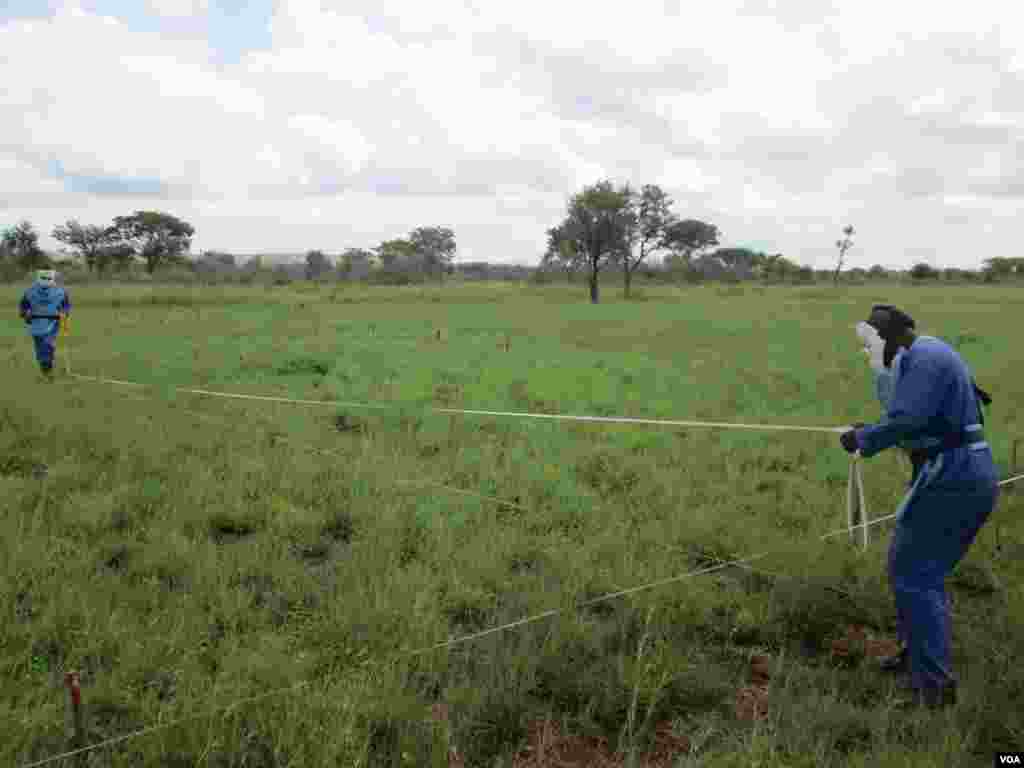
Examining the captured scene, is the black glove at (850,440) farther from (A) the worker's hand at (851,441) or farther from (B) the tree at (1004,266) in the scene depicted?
(B) the tree at (1004,266)

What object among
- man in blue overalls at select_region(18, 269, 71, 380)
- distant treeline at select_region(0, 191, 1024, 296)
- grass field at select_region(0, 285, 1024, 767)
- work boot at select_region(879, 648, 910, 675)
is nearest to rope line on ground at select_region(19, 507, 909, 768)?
Answer: grass field at select_region(0, 285, 1024, 767)

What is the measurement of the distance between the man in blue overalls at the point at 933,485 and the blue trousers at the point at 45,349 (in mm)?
11131

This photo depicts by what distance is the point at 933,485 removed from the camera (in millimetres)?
3441

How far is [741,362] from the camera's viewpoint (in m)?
14.7

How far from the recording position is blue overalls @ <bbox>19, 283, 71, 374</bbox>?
10.4 m

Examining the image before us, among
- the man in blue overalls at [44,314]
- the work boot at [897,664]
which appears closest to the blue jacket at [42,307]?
the man in blue overalls at [44,314]

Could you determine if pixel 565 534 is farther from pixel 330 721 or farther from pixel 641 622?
pixel 330 721

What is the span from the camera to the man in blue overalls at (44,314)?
1039 centimetres

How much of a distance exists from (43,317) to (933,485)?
11506 mm

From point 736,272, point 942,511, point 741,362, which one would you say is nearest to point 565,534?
point 942,511

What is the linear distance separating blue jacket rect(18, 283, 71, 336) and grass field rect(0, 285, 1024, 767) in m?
1.70

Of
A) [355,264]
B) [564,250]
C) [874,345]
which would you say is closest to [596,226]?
[564,250]

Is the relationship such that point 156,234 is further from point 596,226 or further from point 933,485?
point 933,485

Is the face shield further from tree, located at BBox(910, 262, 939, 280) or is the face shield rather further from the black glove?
tree, located at BBox(910, 262, 939, 280)
